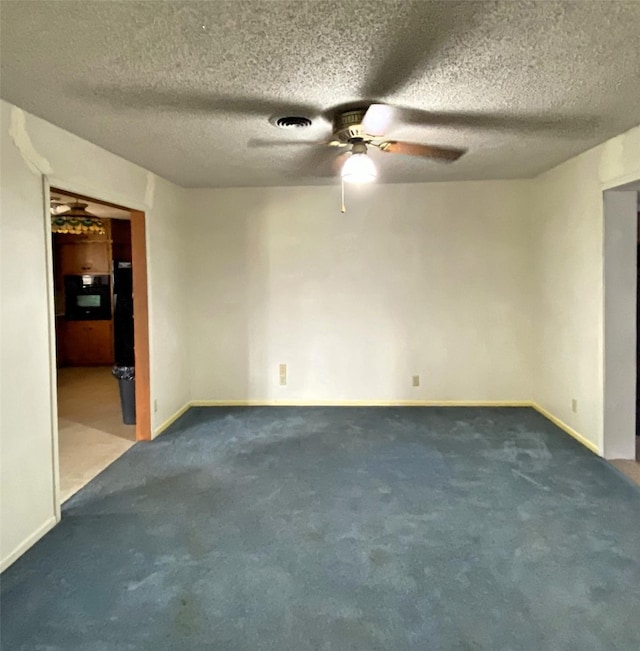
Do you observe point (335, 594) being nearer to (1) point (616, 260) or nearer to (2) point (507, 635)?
(2) point (507, 635)

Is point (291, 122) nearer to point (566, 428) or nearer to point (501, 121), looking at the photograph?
point (501, 121)

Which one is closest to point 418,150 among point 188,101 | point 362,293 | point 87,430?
point 188,101

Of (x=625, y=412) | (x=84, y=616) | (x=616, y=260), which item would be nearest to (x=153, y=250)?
(x=84, y=616)

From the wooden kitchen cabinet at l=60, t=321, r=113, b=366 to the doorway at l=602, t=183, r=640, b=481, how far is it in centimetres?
696

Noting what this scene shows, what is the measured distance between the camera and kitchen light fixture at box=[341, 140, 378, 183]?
2.75m

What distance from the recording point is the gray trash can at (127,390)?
14.4 feet

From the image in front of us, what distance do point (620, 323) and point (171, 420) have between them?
12.8 ft

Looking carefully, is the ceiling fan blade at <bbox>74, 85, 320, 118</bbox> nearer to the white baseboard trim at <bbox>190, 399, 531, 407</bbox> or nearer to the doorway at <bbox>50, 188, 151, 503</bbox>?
the doorway at <bbox>50, 188, 151, 503</bbox>

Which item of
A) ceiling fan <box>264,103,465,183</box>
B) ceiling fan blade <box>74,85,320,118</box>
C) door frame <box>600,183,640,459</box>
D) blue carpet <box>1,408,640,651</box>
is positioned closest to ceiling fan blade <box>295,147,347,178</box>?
ceiling fan <box>264,103,465,183</box>

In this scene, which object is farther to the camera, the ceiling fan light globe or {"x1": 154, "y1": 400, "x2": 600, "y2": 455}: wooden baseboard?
{"x1": 154, "y1": 400, "x2": 600, "y2": 455}: wooden baseboard

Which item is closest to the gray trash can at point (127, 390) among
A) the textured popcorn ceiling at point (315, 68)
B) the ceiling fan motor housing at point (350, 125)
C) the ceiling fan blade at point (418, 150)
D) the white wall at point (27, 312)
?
the white wall at point (27, 312)

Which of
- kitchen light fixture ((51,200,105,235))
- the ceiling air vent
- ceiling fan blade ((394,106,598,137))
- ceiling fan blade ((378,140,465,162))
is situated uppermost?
kitchen light fixture ((51,200,105,235))

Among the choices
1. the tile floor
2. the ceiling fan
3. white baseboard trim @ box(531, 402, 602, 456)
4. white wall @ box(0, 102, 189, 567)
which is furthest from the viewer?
white baseboard trim @ box(531, 402, 602, 456)

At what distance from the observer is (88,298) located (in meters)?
7.86
